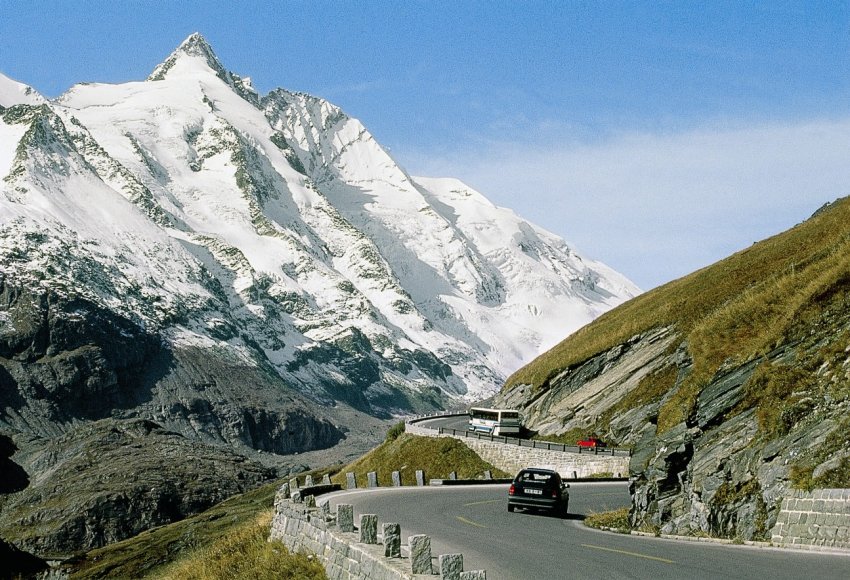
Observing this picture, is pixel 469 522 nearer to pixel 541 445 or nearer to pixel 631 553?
pixel 631 553

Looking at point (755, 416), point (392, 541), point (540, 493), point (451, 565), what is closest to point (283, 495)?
point (540, 493)

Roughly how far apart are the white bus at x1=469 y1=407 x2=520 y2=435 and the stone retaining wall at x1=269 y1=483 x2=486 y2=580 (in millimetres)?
45980

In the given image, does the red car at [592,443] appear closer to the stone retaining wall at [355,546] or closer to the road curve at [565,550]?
the road curve at [565,550]

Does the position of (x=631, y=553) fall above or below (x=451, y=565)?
below

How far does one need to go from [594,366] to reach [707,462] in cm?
4588

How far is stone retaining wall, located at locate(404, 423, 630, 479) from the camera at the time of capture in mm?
51188

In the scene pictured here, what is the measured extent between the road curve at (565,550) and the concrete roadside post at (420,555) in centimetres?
354

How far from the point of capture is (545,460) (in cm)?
5762

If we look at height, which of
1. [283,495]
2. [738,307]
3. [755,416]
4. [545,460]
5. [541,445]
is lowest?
[283,495]

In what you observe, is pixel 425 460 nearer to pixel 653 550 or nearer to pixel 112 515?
pixel 653 550

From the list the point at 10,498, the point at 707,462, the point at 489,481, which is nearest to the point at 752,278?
the point at 489,481

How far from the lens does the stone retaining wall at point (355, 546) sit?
14234mm

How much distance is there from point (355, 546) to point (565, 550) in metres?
5.39

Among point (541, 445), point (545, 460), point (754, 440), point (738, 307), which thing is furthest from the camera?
point (541, 445)
